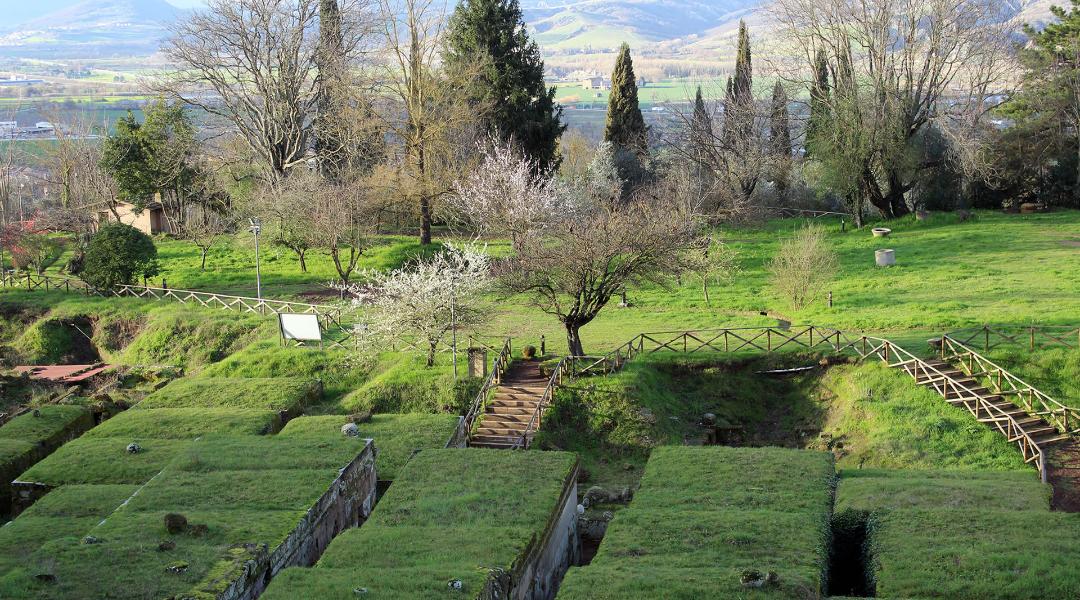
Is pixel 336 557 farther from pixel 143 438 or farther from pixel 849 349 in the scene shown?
pixel 849 349

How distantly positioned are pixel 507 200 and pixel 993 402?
22424 millimetres

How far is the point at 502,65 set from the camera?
58.4 m

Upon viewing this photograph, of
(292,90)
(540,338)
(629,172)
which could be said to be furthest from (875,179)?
(292,90)

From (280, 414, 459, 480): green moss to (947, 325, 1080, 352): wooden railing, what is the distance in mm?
15300

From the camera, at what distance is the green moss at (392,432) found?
28014mm

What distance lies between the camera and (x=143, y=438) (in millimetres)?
29375

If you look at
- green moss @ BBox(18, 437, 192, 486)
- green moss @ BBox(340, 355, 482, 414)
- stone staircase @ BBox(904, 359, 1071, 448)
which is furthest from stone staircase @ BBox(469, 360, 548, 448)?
stone staircase @ BBox(904, 359, 1071, 448)

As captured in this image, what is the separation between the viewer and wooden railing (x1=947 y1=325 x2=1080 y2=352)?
1255 inches

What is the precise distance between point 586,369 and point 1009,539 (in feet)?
49.6

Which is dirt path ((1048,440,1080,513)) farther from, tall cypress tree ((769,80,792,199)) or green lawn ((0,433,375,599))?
tall cypress tree ((769,80,792,199))

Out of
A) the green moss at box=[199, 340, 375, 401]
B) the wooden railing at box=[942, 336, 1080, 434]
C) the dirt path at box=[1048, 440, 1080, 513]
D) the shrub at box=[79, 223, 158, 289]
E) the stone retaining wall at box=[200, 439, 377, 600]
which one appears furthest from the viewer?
the shrub at box=[79, 223, 158, 289]

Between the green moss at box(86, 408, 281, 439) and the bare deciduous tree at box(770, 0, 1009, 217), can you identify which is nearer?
the green moss at box(86, 408, 281, 439)

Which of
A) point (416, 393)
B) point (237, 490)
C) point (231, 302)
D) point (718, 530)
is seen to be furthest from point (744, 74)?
point (237, 490)

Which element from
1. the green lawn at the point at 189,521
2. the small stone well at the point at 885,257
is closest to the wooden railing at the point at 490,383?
the green lawn at the point at 189,521
